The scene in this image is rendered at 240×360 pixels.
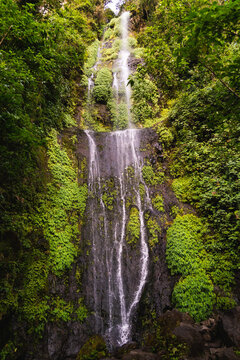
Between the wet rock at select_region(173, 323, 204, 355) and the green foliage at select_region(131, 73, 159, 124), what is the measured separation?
519 inches

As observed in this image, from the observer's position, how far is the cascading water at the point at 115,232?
6.95m

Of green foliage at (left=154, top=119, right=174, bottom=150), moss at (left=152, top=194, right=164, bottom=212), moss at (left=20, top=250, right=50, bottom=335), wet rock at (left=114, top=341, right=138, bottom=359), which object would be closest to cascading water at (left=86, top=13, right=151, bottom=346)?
moss at (left=152, top=194, right=164, bottom=212)

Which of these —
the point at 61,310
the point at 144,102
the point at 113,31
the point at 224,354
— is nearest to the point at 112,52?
the point at 113,31

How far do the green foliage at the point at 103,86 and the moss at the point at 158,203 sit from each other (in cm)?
1037

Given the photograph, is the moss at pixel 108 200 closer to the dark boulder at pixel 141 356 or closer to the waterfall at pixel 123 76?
the dark boulder at pixel 141 356

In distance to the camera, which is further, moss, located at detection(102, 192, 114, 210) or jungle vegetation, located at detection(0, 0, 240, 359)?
moss, located at detection(102, 192, 114, 210)

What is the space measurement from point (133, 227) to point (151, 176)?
333 cm

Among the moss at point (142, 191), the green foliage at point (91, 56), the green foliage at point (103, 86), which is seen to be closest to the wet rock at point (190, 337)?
the moss at point (142, 191)

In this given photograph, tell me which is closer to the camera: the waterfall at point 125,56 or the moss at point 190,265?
the moss at point 190,265

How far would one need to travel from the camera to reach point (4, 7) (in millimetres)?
4535

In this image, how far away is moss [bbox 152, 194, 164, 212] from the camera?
9.49 meters

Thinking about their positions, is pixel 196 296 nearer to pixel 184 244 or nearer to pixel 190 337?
pixel 190 337

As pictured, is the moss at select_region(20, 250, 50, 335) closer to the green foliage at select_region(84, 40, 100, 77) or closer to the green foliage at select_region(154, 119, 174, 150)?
the green foliage at select_region(154, 119, 174, 150)

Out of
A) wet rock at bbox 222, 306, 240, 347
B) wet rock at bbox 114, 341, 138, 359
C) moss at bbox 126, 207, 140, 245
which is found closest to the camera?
wet rock at bbox 222, 306, 240, 347
